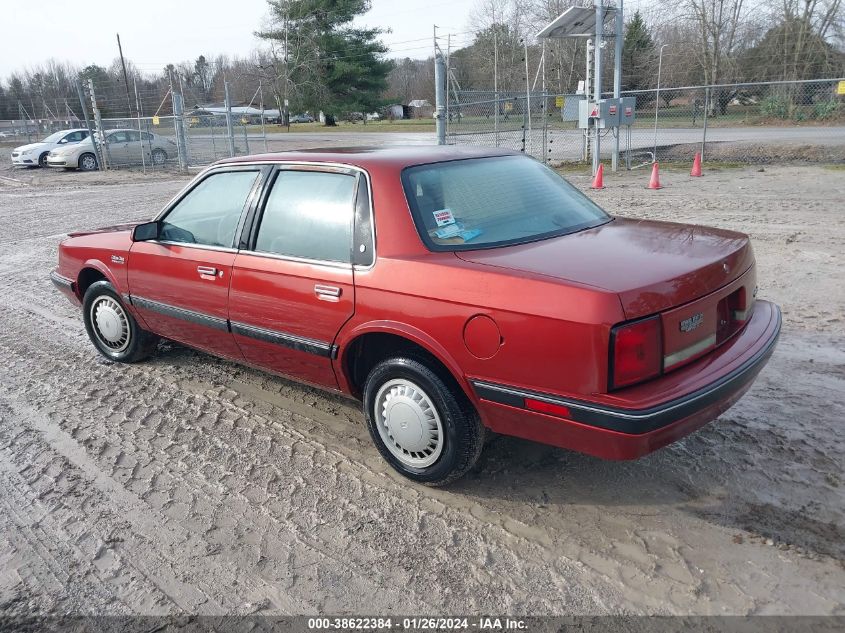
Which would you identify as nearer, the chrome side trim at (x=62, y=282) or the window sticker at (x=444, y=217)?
the window sticker at (x=444, y=217)

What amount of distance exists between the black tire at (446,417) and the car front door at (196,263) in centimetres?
139

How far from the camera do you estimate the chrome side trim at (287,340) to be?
11.9 ft

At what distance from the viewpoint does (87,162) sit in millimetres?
24953

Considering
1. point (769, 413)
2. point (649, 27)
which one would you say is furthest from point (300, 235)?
point (649, 27)

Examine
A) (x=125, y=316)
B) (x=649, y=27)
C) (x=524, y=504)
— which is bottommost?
(x=524, y=504)

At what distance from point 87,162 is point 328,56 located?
33944 millimetres

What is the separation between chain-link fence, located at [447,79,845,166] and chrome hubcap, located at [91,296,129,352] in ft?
37.3

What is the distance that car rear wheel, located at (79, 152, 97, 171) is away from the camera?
24797 mm

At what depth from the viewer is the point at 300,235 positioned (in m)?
3.78

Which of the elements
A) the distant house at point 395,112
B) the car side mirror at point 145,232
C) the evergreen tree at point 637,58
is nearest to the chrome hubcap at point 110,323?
the car side mirror at point 145,232

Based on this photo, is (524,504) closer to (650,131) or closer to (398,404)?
(398,404)

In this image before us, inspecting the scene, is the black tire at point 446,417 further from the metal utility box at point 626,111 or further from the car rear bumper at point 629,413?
the metal utility box at point 626,111

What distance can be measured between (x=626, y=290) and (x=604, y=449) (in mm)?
646

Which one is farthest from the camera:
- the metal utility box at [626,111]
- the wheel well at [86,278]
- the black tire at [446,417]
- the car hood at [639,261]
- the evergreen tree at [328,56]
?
the evergreen tree at [328,56]
